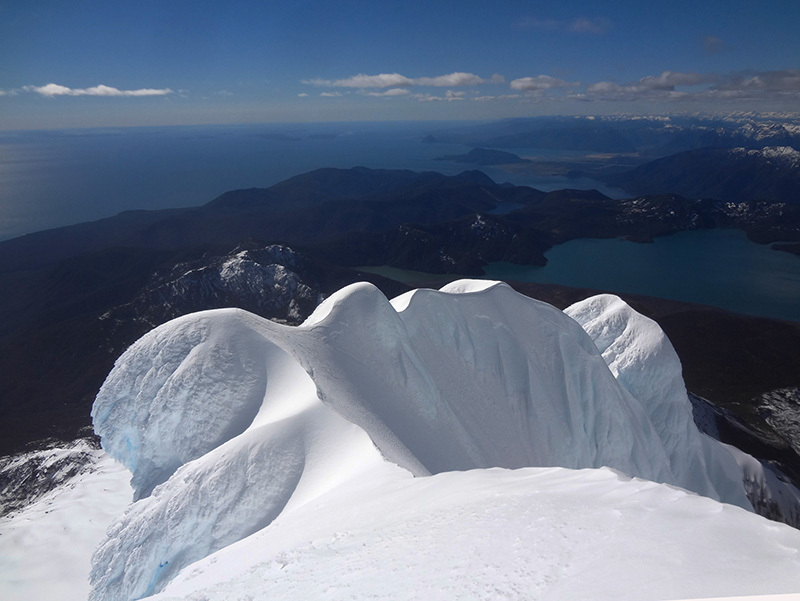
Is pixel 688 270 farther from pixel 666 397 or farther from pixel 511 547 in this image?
pixel 511 547

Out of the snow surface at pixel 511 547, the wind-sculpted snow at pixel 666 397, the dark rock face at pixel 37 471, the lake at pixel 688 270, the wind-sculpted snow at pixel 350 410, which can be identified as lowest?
the lake at pixel 688 270

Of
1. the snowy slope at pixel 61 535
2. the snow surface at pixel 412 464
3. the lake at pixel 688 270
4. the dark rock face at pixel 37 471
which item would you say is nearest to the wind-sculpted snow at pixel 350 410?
the snow surface at pixel 412 464

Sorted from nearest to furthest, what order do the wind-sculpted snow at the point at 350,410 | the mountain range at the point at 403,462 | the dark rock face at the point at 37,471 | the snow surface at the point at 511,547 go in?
the snow surface at the point at 511,547 → the mountain range at the point at 403,462 → the wind-sculpted snow at the point at 350,410 → the dark rock face at the point at 37,471

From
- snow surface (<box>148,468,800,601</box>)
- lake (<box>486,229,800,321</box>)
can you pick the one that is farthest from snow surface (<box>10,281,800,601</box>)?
lake (<box>486,229,800,321</box>)

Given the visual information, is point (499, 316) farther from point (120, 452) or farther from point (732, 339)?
point (732, 339)

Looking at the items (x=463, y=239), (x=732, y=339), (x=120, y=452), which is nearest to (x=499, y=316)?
(x=120, y=452)

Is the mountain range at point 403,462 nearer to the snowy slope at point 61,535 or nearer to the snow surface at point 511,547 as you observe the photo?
the snow surface at point 511,547

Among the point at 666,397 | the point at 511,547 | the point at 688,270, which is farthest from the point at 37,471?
the point at 688,270
